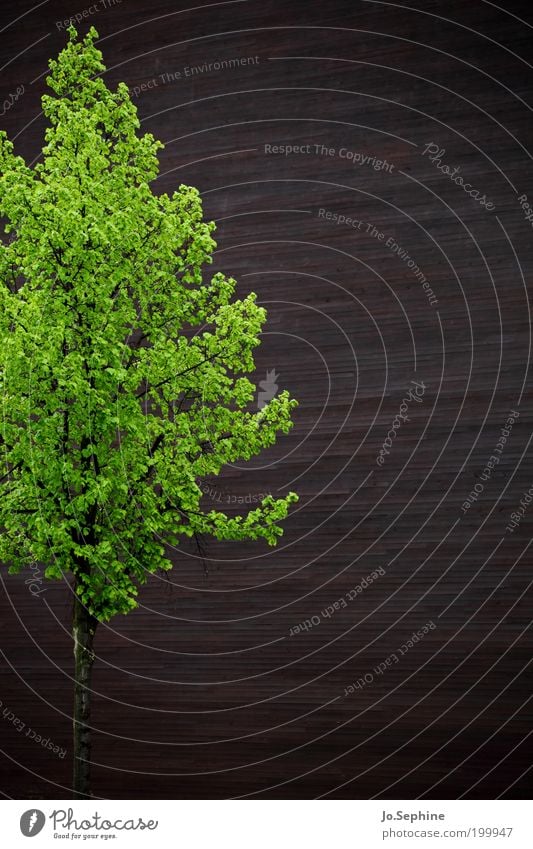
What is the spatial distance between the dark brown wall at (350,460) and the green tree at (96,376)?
4.49 m

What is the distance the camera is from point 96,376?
10086 millimetres

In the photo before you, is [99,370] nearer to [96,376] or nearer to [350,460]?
[96,376]

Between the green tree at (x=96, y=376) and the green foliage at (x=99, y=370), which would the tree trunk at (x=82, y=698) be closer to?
the green tree at (x=96, y=376)

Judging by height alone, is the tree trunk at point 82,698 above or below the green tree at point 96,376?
below

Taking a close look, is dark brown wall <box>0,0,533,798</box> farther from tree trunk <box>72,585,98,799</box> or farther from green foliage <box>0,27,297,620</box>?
tree trunk <box>72,585,98,799</box>

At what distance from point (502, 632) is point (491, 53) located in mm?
8568

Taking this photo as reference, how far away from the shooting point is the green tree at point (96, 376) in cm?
1007

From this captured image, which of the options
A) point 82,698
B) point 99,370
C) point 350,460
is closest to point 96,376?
point 99,370

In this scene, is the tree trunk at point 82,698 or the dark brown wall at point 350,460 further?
the dark brown wall at point 350,460

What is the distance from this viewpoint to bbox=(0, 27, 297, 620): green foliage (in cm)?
1006

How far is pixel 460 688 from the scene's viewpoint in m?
14.5

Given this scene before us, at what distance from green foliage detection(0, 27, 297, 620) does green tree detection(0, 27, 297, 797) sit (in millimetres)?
19

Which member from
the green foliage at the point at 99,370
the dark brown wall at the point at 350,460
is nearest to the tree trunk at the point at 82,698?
the green foliage at the point at 99,370

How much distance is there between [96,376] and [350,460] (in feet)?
19.8
